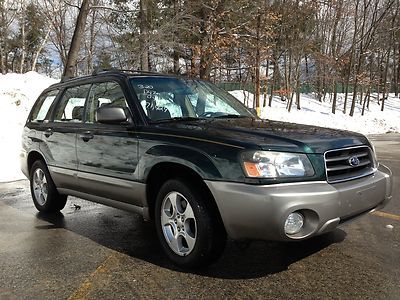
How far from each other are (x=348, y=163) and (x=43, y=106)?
14.0ft

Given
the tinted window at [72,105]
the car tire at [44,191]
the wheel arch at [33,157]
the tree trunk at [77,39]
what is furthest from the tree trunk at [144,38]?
the tinted window at [72,105]

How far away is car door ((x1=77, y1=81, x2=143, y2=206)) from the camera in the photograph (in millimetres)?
4285

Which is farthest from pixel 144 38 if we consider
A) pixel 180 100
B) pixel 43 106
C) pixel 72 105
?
pixel 180 100

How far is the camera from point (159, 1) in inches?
921

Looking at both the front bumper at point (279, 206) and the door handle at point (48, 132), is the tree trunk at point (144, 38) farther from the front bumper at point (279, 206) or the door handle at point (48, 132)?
the front bumper at point (279, 206)

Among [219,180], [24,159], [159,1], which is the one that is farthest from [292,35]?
[219,180]

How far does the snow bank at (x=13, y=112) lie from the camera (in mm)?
9901

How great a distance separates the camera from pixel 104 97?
4.90 metres

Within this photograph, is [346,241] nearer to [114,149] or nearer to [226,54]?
[114,149]

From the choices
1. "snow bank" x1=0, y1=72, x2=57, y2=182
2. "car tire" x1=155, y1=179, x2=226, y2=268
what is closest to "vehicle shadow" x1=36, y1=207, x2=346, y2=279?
"car tire" x1=155, y1=179, x2=226, y2=268

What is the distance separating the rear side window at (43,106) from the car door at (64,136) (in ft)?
0.82

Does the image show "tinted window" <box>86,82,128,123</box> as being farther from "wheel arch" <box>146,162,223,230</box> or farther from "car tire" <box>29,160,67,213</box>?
"car tire" <box>29,160,67,213</box>

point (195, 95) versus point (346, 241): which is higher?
point (195, 95)

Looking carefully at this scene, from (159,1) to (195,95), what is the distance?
2002 centimetres
